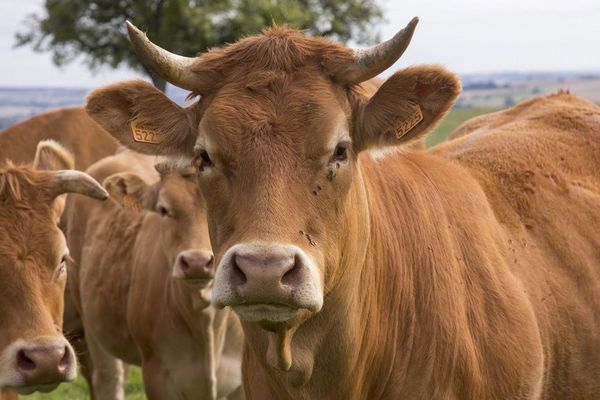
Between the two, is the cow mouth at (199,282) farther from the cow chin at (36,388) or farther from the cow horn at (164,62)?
the cow horn at (164,62)

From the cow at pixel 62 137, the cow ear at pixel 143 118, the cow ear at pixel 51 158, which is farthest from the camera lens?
the cow at pixel 62 137

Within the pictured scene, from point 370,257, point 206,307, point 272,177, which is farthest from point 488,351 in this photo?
point 206,307

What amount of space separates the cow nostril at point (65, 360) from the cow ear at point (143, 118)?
5.02 feet

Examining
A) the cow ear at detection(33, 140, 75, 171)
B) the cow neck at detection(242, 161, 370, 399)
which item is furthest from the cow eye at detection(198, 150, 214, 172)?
the cow ear at detection(33, 140, 75, 171)

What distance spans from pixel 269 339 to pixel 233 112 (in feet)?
2.96

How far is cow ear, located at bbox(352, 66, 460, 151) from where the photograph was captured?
13.1ft

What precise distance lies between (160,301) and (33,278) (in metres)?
2.14

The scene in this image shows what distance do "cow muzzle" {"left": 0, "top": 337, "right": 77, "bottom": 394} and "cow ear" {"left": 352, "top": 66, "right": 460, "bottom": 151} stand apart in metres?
2.24

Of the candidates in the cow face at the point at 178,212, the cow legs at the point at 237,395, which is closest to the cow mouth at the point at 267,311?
the cow face at the point at 178,212

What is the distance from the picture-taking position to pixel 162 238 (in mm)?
7531

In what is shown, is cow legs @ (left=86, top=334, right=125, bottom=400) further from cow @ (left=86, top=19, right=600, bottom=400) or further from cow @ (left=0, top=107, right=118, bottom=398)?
cow @ (left=86, top=19, right=600, bottom=400)

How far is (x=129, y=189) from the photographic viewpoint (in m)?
7.65

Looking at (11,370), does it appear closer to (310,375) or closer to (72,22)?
(310,375)

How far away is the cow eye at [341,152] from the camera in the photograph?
379 cm
